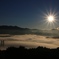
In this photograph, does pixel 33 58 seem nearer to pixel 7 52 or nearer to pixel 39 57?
pixel 39 57

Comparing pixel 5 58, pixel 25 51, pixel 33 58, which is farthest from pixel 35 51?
pixel 5 58

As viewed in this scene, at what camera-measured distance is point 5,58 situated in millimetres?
72125

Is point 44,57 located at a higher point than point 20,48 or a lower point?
lower

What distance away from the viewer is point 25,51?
82.1 m

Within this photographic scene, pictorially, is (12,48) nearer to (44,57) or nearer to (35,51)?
(35,51)

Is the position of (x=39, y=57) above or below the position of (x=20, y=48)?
below

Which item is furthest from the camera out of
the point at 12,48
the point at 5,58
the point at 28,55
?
the point at 12,48

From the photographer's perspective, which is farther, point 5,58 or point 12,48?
point 12,48

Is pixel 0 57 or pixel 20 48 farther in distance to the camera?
pixel 20 48

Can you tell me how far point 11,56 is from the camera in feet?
246

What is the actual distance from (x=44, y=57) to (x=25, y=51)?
9301 millimetres

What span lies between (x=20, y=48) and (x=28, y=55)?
8.65 m

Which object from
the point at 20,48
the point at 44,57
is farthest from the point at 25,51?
the point at 44,57

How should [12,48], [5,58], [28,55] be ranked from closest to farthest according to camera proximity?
[5,58]
[28,55]
[12,48]
